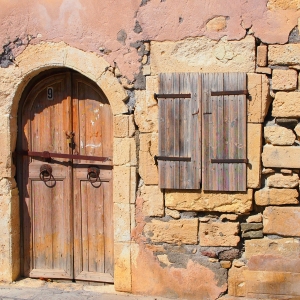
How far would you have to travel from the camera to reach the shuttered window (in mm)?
4195

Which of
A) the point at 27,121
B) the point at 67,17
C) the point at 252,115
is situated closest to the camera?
the point at 252,115

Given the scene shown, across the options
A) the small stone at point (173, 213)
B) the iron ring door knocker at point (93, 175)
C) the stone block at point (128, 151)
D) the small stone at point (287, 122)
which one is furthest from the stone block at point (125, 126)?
the small stone at point (287, 122)

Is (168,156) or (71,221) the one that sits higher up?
(168,156)

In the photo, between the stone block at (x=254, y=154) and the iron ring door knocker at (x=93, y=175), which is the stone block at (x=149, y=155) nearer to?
the iron ring door knocker at (x=93, y=175)

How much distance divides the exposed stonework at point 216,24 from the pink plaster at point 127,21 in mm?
33

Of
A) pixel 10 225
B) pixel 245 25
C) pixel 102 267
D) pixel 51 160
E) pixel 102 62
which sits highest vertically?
pixel 245 25

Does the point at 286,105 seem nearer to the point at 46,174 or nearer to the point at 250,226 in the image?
the point at 250,226

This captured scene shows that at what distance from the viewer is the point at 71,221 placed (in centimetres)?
479

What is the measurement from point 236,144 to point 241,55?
2.68 ft

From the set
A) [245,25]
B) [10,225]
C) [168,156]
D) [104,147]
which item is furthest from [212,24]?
[10,225]

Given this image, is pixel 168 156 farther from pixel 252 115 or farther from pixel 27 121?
pixel 27 121

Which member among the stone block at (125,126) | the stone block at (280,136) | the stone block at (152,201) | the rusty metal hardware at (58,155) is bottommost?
the stone block at (152,201)

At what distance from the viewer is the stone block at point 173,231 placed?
4371 mm

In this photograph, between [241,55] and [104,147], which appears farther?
[104,147]
